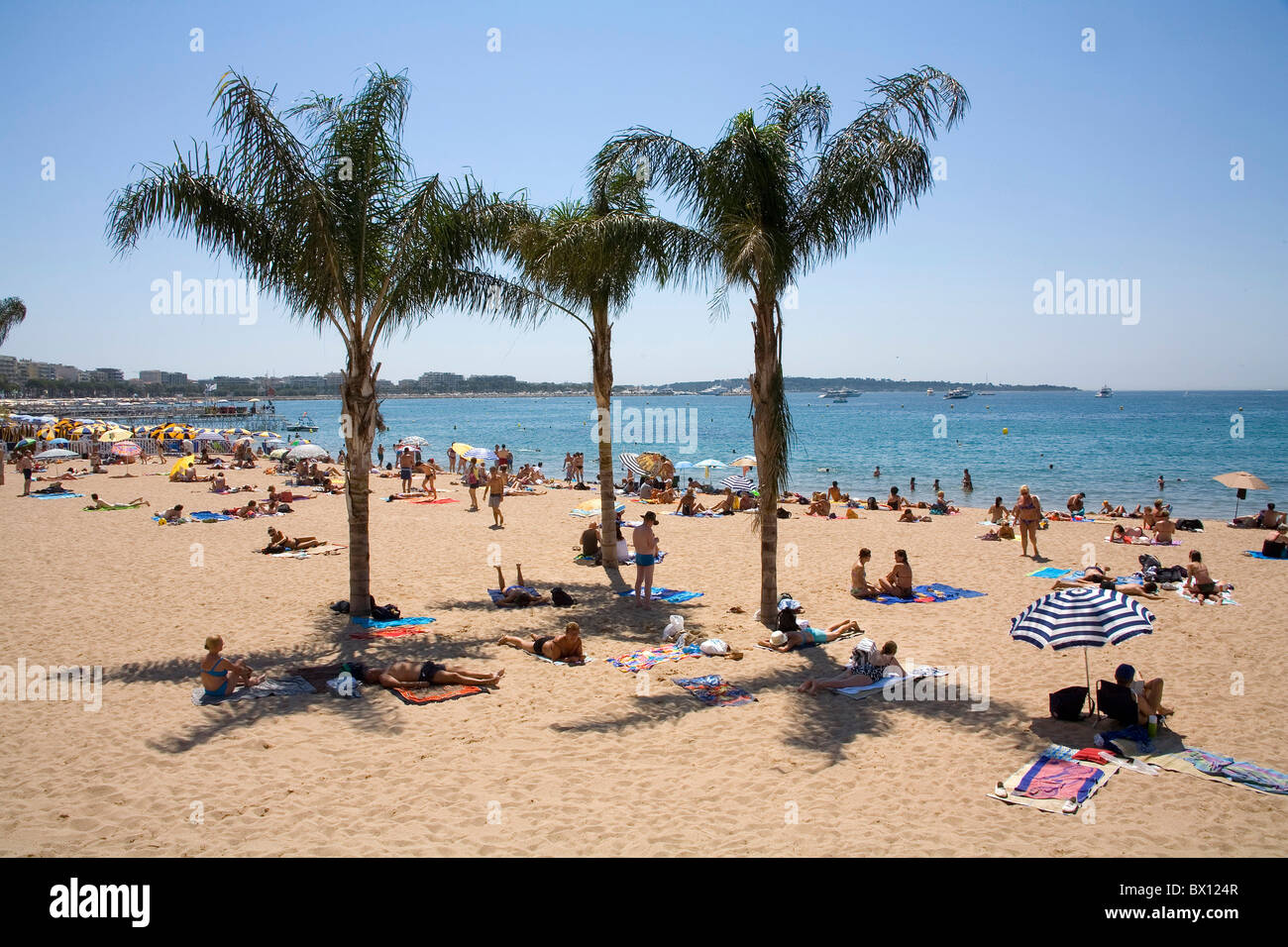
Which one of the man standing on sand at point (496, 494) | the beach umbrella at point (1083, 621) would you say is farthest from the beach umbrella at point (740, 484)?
the beach umbrella at point (1083, 621)

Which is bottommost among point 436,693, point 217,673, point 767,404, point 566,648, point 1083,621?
point 436,693

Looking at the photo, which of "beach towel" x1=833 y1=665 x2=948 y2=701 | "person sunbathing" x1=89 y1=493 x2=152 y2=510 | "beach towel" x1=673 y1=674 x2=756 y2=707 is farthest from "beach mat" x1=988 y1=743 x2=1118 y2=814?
"person sunbathing" x1=89 y1=493 x2=152 y2=510

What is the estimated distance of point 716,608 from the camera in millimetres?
11164

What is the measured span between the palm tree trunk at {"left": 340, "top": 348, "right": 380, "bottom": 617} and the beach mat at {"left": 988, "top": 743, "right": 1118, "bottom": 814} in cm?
805

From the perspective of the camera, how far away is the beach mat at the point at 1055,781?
5.41 meters

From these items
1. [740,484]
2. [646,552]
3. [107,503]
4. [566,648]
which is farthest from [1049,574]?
[107,503]

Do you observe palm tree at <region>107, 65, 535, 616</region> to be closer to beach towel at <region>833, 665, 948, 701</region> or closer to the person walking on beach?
beach towel at <region>833, 665, 948, 701</region>

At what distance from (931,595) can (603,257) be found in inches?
290

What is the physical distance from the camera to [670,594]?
11.9 metres

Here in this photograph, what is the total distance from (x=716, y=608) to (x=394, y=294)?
6482mm

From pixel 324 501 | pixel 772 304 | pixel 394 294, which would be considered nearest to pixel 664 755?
pixel 772 304

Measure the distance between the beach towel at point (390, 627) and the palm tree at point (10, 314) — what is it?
46454 mm

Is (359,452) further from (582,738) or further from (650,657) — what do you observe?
(582,738)
